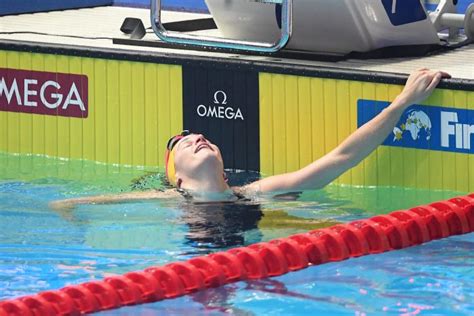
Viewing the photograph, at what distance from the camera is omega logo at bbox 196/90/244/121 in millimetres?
6770

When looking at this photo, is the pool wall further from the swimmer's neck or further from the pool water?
the swimmer's neck

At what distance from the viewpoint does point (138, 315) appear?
468cm

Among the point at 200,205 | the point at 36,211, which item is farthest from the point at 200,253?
the point at 36,211

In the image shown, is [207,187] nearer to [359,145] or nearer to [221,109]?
[359,145]

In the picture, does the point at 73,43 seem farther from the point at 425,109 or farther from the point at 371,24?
the point at 425,109

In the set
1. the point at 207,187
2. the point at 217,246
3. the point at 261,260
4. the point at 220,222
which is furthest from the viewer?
the point at 207,187

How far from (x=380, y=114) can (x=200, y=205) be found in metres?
0.87

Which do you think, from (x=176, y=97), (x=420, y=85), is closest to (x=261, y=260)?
(x=420, y=85)

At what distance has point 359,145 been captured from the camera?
6.10 m

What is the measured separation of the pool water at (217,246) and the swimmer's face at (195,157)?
17 centimetres

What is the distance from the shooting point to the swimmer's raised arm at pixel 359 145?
239 inches

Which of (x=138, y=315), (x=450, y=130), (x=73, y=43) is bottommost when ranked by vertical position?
(x=138, y=315)

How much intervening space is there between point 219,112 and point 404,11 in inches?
39.7

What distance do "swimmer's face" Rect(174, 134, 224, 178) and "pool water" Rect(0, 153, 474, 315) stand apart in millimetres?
173
